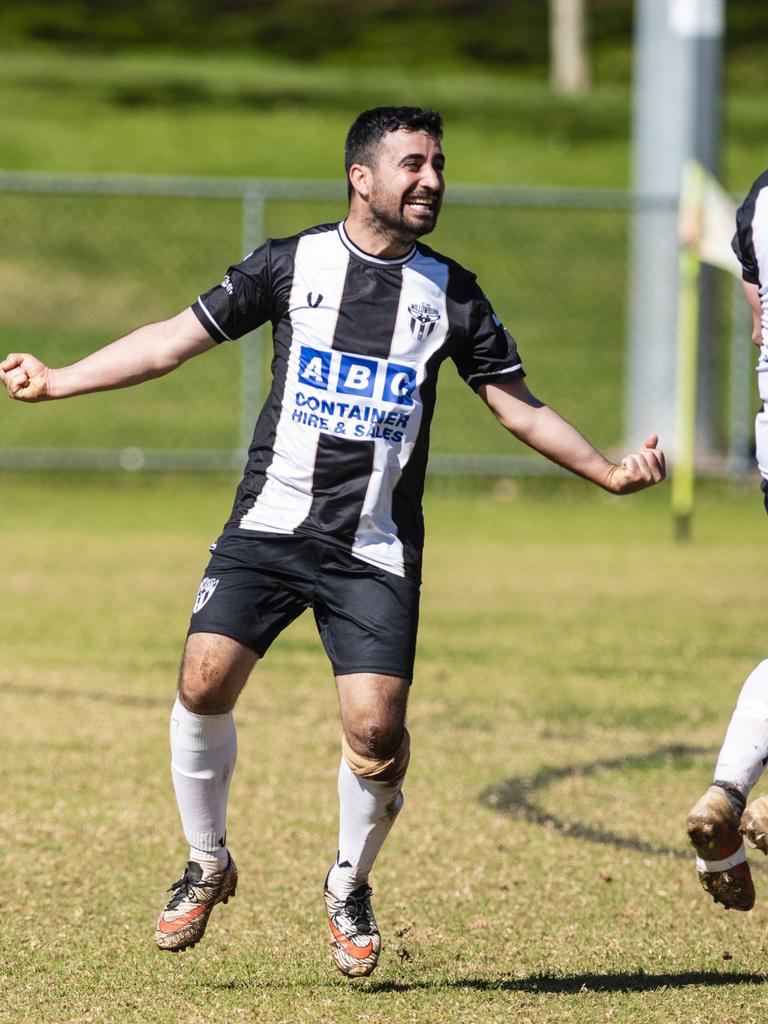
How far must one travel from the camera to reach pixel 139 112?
34344 millimetres

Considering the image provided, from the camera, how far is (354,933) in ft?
15.1

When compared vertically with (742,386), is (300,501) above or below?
above

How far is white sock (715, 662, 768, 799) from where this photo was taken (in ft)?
14.8

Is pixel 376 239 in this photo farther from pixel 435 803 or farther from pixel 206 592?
A: pixel 435 803

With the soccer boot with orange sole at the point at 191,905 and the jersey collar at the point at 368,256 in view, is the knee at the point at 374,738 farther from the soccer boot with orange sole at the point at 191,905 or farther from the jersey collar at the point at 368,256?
the jersey collar at the point at 368,256

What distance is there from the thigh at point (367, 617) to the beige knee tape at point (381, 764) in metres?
Answer: 0.19

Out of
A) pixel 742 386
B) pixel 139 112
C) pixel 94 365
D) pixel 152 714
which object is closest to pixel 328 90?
pixel 139 112

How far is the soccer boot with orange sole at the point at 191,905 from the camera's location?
4.62 metres

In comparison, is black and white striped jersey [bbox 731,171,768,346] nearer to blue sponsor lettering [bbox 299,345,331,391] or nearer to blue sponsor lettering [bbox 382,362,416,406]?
blue sponsor lettering [bbox 382,362,416,406]

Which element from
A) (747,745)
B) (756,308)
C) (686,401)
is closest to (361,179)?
(756,308)

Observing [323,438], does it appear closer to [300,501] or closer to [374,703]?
[300,501]

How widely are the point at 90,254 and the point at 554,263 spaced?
21.2 feet

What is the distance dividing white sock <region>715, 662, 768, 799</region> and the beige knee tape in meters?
0.81

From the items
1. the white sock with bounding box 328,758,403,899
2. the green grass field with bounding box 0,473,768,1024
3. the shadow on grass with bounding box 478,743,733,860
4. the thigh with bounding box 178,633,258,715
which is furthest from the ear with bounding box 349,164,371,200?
the shadow on grass with bounding box 478,743,733,860
